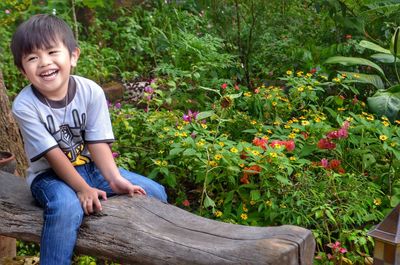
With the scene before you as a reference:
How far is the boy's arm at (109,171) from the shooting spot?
9.36ft

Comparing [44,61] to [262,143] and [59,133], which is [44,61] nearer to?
[59,133]

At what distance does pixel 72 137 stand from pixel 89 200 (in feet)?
1.07

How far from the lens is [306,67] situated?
564cm

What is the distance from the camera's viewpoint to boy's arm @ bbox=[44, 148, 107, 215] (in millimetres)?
2717

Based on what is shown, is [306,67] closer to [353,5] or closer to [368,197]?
[353,5]

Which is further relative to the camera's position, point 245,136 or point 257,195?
point 245,136

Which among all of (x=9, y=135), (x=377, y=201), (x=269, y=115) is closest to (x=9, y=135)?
(x=9, y=135)

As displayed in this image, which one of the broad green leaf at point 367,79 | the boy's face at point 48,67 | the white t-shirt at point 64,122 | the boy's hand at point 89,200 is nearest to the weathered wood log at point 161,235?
the boy's hand at point 89,200

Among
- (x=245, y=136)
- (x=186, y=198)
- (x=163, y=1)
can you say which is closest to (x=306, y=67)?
(x=245, y=136)

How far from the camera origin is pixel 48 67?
2699mm

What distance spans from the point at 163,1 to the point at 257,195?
516 cm

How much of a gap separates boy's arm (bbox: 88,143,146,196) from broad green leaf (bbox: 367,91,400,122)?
237 centimetres

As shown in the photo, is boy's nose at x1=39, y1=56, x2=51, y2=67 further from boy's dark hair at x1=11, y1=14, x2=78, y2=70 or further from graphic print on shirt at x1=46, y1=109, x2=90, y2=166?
graphic print on shirt at x1=46, y1=109, x2=90, y2=166

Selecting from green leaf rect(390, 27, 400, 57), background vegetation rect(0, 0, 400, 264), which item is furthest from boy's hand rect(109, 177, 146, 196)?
green leaf rect(390, 27, 400, 57)
